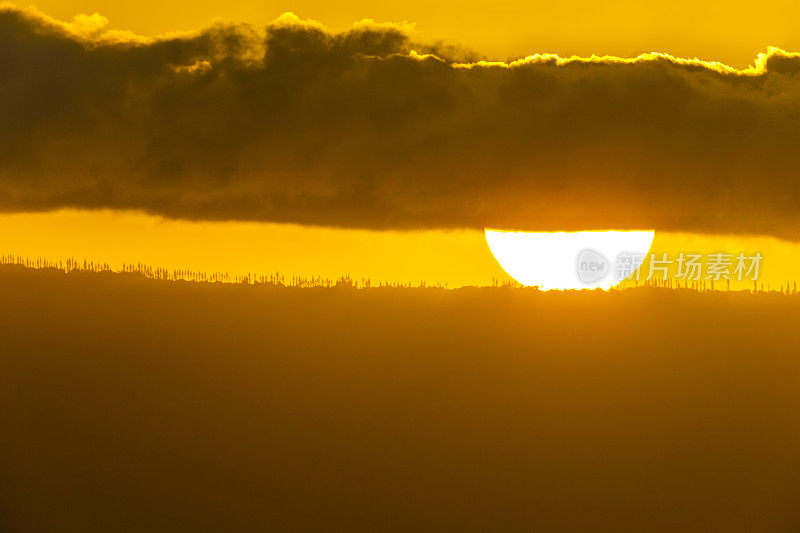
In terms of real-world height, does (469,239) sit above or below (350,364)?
above

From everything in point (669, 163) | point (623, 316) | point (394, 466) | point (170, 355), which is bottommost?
point (394, 466)

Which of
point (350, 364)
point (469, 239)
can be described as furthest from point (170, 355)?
point (469, 239)

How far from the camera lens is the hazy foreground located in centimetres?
313

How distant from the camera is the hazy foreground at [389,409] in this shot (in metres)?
3.13

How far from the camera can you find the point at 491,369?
323 centimetres

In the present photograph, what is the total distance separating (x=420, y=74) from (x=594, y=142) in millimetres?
651

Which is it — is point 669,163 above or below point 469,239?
above

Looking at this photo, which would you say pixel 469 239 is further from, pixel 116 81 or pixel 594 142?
pixel 116 81

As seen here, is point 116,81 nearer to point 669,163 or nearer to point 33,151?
point 33,151

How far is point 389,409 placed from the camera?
10.4 feet

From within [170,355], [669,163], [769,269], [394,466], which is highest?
[669,163]

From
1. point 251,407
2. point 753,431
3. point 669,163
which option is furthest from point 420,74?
point 753,431

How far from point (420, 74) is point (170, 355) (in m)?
1.30

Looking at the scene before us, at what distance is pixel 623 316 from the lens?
326cm
